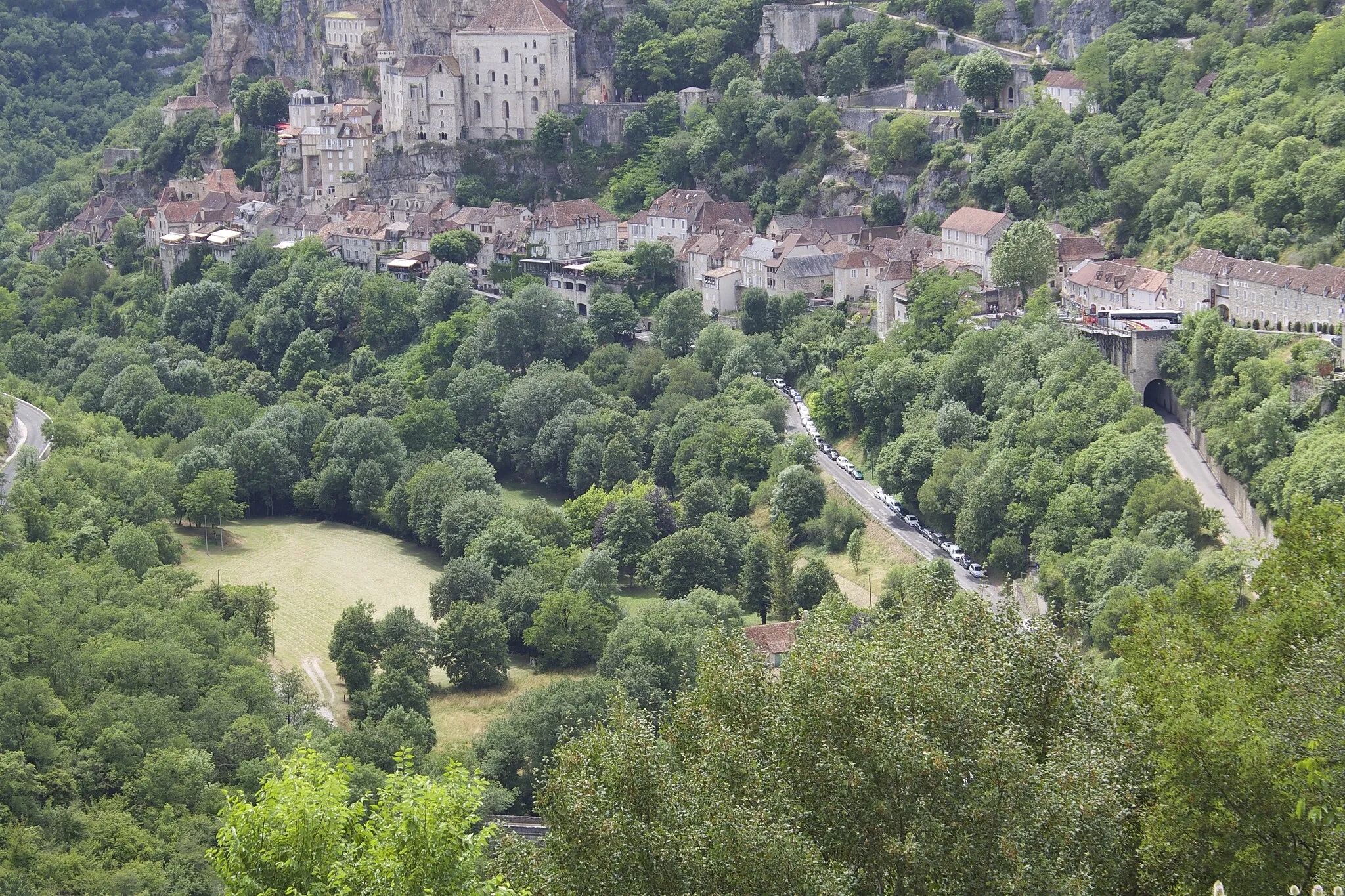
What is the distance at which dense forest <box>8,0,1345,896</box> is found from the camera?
21.2m

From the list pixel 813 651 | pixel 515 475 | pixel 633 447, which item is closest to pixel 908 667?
pixel 813 651

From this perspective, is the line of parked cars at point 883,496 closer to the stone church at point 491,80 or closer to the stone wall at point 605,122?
the stone wall at point 605,122

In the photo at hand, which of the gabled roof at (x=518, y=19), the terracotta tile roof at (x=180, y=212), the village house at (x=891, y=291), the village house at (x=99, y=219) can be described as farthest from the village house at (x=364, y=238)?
the village house at (x=891, y=291)

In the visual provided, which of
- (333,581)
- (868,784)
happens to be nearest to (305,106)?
(333,581)

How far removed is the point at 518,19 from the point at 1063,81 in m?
26.0

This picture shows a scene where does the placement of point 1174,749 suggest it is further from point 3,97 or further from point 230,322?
point 3,97

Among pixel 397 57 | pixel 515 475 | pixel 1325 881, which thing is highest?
pixel 397 57

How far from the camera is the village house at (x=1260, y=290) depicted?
4956 centimetres

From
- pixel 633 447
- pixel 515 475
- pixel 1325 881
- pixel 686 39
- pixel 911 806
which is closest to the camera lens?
pixel 1325 881

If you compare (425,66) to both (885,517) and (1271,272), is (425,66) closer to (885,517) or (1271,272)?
(885,517)

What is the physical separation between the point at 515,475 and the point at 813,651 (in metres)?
44.7

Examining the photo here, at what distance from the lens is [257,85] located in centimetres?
9381

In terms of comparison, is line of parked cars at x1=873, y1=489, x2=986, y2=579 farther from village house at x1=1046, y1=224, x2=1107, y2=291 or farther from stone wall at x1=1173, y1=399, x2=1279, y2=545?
village house at x1=1046, y1=224, x2=1107, y2=291

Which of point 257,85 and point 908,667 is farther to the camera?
point 257,85
